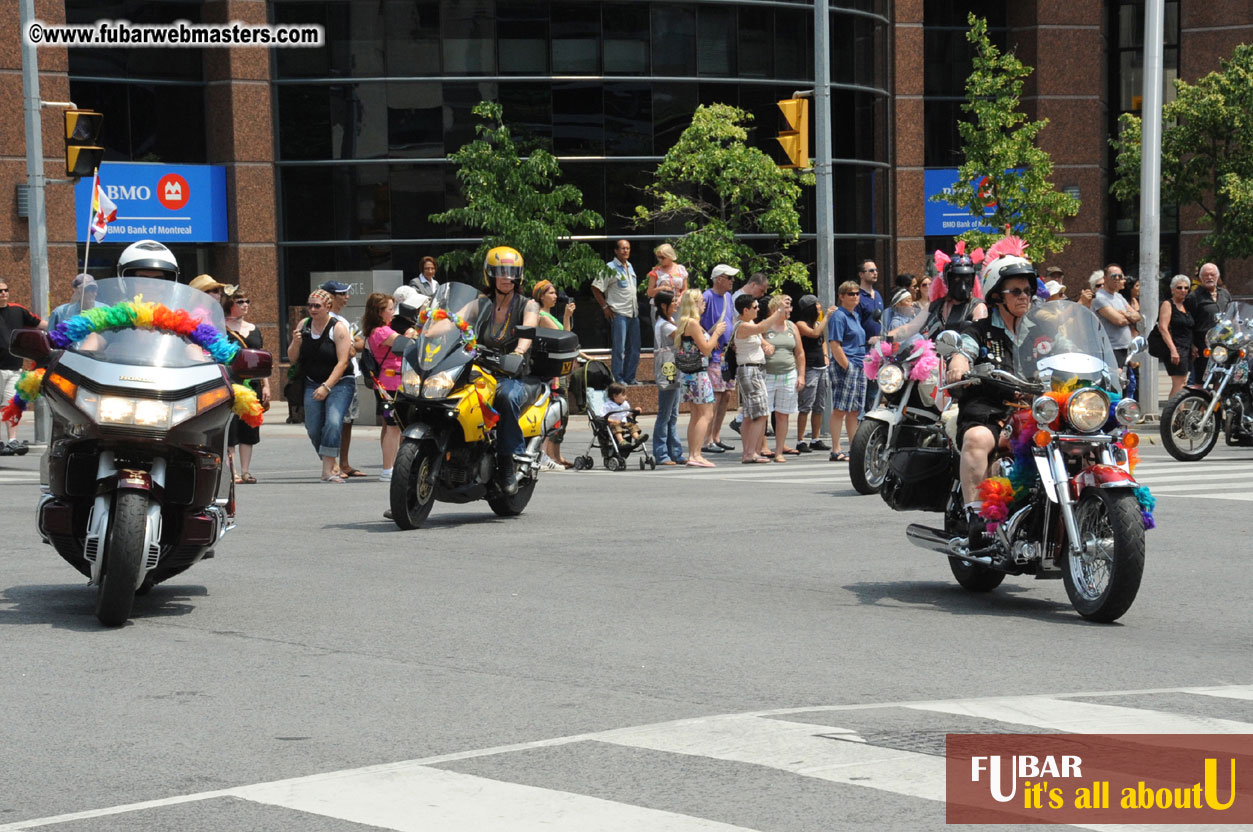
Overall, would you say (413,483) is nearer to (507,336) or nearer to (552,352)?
(507,336)

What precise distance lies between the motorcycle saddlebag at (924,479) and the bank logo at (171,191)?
23.8 metres

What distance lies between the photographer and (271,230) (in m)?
32.1

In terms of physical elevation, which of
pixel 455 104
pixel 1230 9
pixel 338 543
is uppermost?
pixel 1230 9

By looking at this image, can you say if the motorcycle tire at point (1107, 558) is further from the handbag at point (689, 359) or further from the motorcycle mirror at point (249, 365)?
the handbag at point (689, 359)

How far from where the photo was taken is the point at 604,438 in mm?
18234

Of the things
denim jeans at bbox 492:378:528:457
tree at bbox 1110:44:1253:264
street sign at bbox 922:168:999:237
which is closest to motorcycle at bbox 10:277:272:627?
denim jeans at bbox 492:378:528:457

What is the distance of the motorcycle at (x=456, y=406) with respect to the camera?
41.1 feet

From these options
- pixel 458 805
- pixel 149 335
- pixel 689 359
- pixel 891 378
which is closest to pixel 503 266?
pixel 891 378

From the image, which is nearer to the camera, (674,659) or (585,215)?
(674,659)

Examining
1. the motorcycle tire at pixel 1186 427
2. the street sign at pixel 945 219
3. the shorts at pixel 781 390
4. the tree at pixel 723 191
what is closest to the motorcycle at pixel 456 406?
the shorts at pixel 781 390

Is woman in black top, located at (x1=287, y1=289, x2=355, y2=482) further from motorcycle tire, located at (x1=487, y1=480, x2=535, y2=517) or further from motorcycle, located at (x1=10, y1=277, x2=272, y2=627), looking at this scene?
motorcycle, located at (x1=10, y1=277, x2=272, y2=627)

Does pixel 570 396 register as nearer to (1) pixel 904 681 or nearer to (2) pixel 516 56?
(1) pixel 904 681

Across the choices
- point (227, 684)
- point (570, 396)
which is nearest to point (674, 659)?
point (227, 684)

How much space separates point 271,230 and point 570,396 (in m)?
14.6
